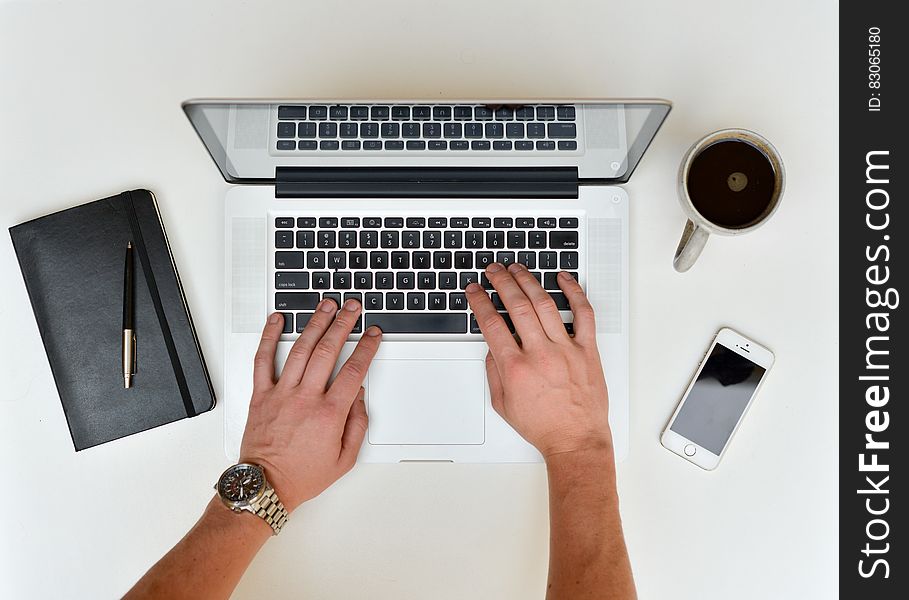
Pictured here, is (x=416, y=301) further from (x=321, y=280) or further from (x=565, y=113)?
(x=565, y=113)

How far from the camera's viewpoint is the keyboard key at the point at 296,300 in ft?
2.75

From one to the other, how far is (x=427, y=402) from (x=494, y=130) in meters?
0.34

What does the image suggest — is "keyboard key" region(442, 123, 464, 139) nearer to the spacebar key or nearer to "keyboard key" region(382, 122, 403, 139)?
"keyboard key" region(382, 122, 403, 139)

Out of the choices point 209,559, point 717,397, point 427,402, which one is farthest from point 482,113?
point 209,559

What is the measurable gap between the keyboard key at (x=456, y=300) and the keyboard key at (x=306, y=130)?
26 cm

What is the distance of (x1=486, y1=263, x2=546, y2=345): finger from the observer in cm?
81

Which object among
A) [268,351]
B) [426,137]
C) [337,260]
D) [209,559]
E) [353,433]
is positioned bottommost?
[209,559]

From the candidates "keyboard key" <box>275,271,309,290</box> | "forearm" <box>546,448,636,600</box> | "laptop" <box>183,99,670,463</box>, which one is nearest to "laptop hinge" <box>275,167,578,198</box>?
"laptop" <box>183,99,670,463</box>

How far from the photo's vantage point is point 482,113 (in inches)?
31.2

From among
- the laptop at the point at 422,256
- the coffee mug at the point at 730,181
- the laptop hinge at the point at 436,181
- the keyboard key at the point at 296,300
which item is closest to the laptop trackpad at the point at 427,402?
A: the laptop at the point at 422,256

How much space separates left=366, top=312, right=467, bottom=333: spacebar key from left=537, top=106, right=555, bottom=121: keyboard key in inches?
10.0

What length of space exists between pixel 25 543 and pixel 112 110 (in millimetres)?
577

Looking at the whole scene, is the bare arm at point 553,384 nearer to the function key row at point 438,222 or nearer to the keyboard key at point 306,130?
the function key row at point 438,222

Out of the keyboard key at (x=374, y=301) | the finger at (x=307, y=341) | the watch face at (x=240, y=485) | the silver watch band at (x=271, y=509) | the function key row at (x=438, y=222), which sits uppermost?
the function key row at (x=438, y=222)
